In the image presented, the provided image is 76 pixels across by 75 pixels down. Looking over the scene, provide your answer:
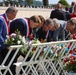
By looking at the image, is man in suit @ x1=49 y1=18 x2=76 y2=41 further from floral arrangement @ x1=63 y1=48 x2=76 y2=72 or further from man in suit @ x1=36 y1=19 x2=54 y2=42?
floral arrangement @ x1=63 y1=48 x2=76 y2=72

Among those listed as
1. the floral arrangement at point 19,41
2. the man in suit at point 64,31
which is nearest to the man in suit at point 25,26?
the floral arrangement at point 19,41

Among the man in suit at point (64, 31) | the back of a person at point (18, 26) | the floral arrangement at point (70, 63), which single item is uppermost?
the back of a person at point (18, 26)

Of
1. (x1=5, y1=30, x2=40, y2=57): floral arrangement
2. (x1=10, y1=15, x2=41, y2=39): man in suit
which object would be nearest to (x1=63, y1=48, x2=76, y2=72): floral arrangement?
(x1=5, y1=30, x2=40, y2=57): floral arrangement

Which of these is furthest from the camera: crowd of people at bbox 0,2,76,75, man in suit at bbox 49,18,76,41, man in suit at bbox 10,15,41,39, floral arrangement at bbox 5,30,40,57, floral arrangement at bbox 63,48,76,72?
man in suit at bbox 49,18,76,41

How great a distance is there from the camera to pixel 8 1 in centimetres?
5359

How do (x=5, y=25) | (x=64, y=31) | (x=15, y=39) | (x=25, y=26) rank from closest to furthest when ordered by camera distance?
1. (x=15, y=39)
2. (x=5, y=25)
3. (x=25, y=26)
4. (x=64, y=31)

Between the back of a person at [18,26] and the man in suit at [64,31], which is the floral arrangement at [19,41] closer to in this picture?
the back of a person at [18,26]

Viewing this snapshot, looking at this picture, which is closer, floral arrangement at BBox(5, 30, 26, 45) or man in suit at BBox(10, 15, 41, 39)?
floral arrangement at BBox(5, 30, 26, 45)

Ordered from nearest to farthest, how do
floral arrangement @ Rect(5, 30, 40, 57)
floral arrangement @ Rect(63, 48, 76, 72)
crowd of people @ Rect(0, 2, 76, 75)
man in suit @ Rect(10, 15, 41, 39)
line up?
1. floral arrangement @ Rect(5, 30, 40, 57)
2. floral arrangement @ Rect(63, 48, 76, 72)
3. crowd of people @ Rect(0, 2, 76, 75)
4. man in suit @ Rect(10, 15, 41, 39)

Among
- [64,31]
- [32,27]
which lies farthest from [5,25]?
[64,31]

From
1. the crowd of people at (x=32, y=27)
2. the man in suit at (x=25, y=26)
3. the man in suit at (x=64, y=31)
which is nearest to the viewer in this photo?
the crowd of people at (x=32, y=27)

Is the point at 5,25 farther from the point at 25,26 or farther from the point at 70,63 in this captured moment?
the point at 70,63

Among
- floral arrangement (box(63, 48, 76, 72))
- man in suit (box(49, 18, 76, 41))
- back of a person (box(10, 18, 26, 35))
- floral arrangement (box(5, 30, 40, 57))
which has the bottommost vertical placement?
floral arrangement (box(63, 48, 76, 72))

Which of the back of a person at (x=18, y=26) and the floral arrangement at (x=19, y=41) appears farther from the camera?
the back of a person at (x=18, y=26)
